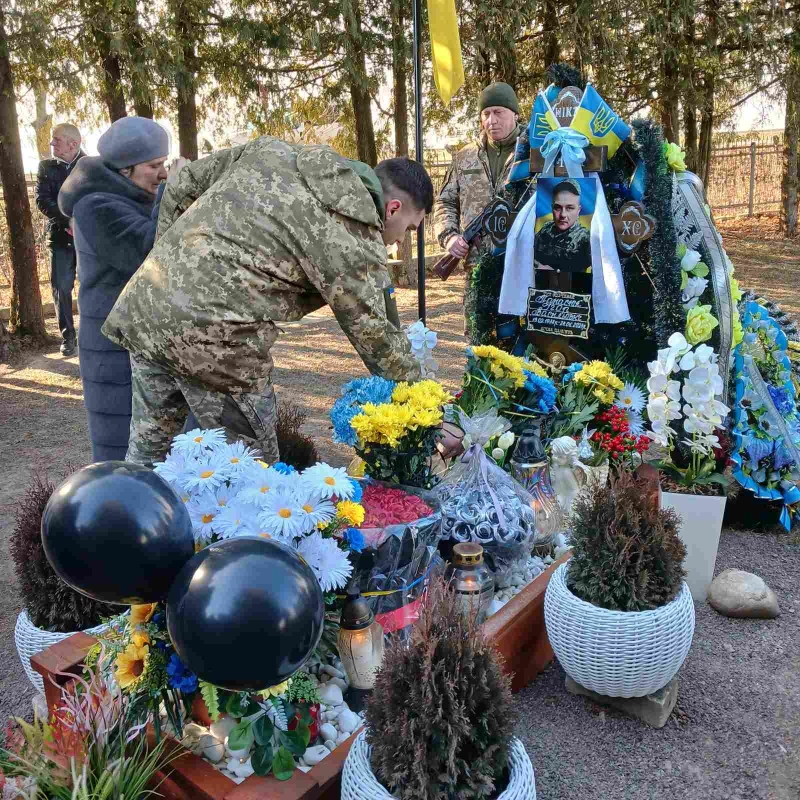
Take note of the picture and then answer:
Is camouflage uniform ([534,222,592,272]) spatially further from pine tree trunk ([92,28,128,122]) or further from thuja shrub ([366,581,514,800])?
pine tree trunk ([92,28,128,122])

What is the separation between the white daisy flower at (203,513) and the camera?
1.68m

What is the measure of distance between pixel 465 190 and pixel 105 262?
305cm

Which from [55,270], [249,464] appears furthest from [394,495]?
[55,270]

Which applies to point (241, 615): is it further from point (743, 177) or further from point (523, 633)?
point (743, 177)

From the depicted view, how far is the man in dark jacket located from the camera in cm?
617

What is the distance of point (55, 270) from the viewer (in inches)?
275

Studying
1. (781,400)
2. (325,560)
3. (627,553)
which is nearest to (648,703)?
(627,553)

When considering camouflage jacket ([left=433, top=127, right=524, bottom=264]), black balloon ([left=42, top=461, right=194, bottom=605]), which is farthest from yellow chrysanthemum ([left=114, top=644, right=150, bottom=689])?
camouflage jacket ([left=433, top=127, right=524, bottom=264])

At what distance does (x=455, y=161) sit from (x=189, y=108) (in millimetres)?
4594

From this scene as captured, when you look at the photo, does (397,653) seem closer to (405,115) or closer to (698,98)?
(405,115)

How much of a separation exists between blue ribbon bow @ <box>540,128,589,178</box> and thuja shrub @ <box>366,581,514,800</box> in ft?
8.78

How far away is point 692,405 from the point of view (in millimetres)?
3076

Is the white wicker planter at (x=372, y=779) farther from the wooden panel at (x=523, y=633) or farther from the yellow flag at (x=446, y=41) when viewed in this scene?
the yellow flag at (x=446, y=41)

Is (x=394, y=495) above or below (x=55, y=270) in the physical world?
below
